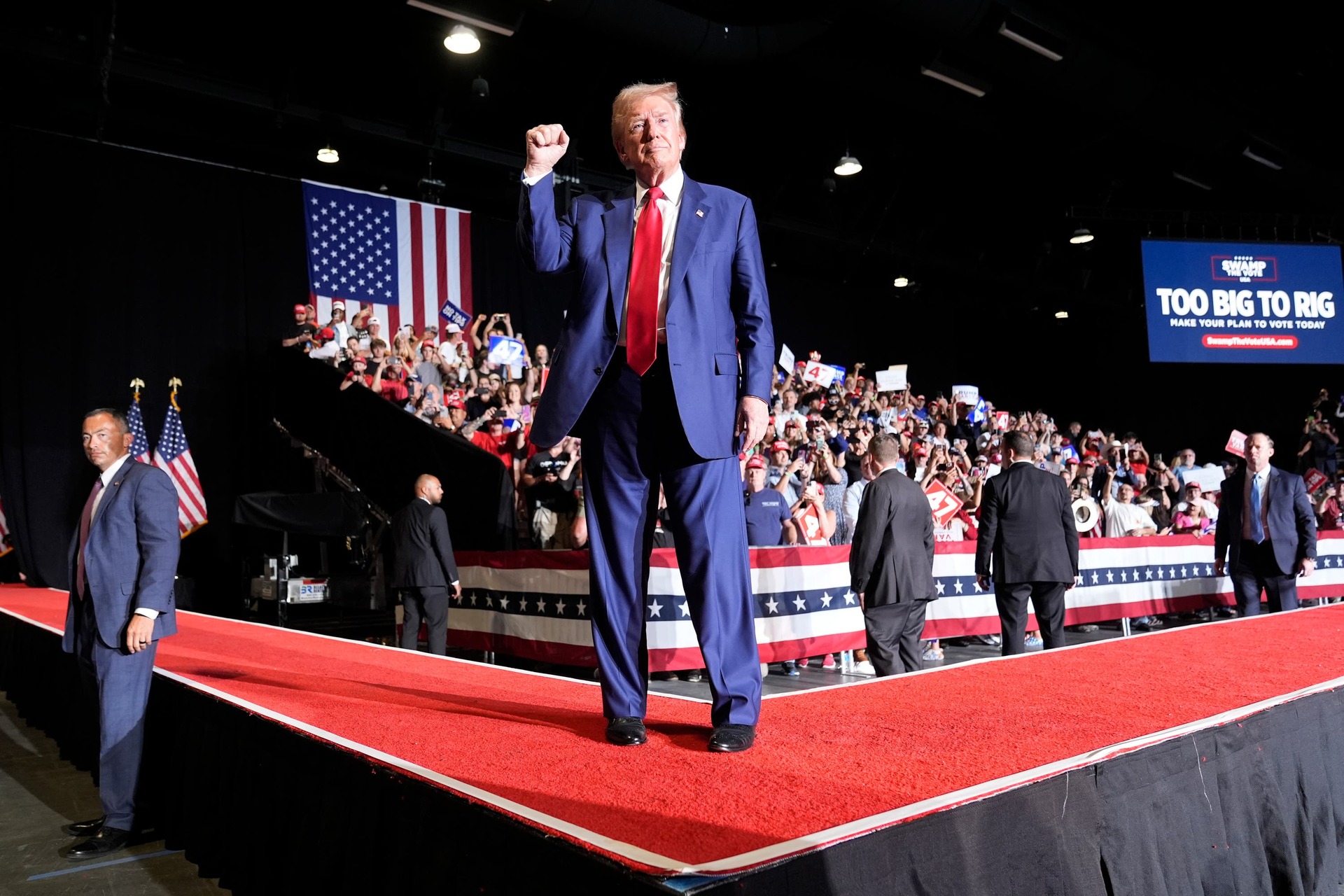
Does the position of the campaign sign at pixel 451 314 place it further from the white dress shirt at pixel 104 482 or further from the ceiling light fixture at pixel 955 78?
the white dress shirt at pixel 104 482

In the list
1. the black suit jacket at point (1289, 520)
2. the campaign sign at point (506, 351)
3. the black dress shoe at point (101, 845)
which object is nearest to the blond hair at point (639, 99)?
the black dress shoe at point (101, 845)

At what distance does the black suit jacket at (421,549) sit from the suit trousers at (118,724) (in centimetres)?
358

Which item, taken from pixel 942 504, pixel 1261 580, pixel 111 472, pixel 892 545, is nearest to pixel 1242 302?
pixel 942 504

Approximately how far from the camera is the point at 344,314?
484 inches

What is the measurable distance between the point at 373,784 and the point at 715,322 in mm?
1363

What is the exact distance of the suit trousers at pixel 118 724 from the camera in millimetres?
3502

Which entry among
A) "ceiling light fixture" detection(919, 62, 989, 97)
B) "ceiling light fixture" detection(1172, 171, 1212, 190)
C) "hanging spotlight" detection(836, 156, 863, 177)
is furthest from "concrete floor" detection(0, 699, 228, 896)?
"ceiling light fixture" detection(1172, 171, 1212, 190)

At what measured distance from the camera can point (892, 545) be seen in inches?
220

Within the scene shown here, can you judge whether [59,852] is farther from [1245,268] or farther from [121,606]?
[1245,268]

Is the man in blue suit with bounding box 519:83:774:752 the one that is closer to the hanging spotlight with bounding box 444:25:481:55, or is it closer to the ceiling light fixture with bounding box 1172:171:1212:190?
the hanging spotlight with bounding box 444:25:481:55

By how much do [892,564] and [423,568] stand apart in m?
3.64

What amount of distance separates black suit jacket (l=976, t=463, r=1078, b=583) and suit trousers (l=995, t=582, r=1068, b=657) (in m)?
0.10

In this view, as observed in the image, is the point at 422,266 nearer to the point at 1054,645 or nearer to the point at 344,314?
the point at 344,314

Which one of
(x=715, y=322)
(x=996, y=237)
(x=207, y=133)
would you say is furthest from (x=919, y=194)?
(x=715, y=322)
